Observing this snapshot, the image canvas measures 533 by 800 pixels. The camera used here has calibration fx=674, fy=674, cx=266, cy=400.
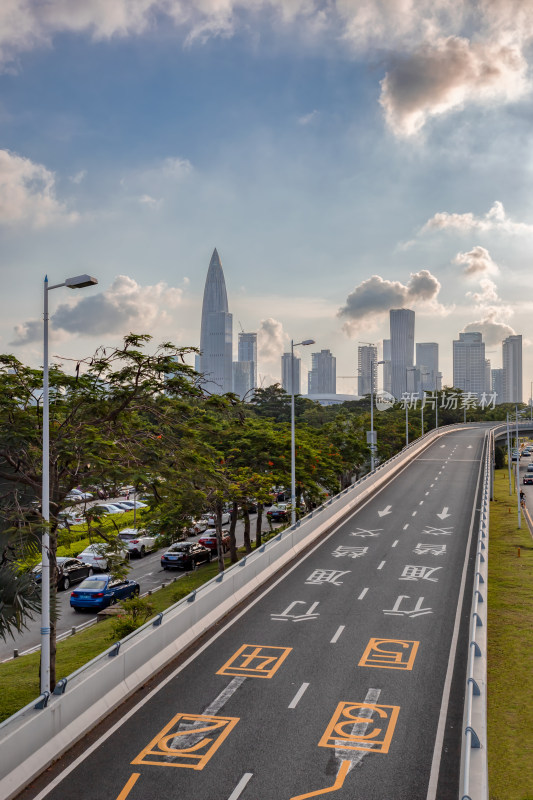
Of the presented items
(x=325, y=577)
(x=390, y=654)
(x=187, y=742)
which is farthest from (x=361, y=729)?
(x=325, y=577)

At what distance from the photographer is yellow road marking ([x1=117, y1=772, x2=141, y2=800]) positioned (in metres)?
10.2

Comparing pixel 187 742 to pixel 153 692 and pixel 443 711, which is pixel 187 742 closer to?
pixel 153 692

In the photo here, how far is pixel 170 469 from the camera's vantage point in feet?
66.4

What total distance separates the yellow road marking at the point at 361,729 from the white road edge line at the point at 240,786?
1.58 metres

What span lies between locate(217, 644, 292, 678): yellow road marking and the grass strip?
476 cm

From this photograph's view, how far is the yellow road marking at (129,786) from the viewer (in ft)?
33.4

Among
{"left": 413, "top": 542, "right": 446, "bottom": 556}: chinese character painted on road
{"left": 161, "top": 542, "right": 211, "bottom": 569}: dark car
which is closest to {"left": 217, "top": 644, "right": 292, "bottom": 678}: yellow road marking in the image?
{"left": 413, "top": 542, "right": 446, "bottom": 556}: chinese character painted on road

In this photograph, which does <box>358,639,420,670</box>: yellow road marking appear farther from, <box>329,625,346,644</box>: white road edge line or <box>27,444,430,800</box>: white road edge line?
<box>27,444,430,800</box>: white road edge line

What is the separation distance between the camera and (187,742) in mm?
11867

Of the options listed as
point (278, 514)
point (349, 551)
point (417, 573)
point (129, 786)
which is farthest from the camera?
point (278, 514)

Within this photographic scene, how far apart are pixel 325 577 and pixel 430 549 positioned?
6.42 meters

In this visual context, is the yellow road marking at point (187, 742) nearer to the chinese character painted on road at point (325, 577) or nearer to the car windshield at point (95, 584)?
the chinese character painted on road at point (325, 577)

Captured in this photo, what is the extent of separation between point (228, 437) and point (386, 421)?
188 ft

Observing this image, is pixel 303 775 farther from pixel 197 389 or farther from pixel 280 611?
pixel 197 389
